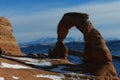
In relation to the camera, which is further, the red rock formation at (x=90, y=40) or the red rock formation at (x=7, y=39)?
the red rock formation at (x=7, y=39)

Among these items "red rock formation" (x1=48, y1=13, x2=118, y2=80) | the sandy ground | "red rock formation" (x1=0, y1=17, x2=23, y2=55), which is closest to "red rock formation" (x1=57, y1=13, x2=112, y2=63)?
"red rock formation" (x1=48, y1=13, x2=118, y2=80)

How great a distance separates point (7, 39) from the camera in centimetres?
7362

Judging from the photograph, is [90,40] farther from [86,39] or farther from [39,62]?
[39,62]

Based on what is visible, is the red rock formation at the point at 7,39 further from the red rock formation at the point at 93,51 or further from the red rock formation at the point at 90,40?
the red rock formation at the point at 90,40

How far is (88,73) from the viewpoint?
183ft

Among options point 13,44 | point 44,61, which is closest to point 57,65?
point 44,61

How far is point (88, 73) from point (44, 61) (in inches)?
311

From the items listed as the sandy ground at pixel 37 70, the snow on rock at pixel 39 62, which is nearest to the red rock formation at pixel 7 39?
the snow on rock at pixel 39 62

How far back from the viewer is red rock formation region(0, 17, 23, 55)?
235 ft

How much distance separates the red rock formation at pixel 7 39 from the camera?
7169 cm

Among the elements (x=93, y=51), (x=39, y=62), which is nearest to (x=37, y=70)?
(x=39, y=62)

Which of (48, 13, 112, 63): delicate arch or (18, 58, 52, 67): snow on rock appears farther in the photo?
(18, 58, 52, 67): snow on rock

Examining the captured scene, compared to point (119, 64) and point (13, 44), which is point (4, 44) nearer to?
point (13, 44)

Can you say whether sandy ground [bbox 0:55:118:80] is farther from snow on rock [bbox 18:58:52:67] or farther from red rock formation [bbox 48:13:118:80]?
red rock formation [bbox 48:13:118:80]
